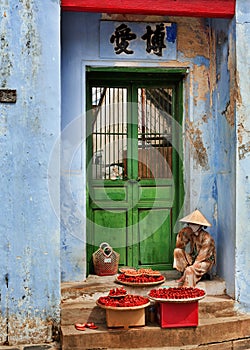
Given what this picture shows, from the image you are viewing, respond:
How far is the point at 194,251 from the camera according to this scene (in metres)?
6.73

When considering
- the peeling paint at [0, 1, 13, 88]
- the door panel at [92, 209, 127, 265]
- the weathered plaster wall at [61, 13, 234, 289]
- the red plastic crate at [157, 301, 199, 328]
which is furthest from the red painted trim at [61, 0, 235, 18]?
the red plastic crate at [157, 301, 199, 328]

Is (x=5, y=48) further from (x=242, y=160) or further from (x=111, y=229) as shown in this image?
(x=242, y=160)

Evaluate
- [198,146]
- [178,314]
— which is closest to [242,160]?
[198,146]

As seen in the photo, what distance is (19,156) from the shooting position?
19.4 ft

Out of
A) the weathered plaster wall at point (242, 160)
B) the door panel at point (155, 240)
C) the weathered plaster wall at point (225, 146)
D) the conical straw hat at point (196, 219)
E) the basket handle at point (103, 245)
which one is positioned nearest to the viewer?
the weathered plaster wall at point (242, 160)

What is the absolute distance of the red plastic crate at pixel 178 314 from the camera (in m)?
5.71

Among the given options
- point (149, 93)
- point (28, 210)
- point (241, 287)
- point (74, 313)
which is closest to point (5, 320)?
point (74, 313)

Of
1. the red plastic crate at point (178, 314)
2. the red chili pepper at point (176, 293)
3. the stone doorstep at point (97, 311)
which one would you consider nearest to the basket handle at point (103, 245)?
the stone doorstep at point (97, 311)

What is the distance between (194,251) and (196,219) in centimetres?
45

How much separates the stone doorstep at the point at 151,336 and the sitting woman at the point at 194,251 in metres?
0.62

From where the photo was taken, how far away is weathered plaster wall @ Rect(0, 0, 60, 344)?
587 centimetres

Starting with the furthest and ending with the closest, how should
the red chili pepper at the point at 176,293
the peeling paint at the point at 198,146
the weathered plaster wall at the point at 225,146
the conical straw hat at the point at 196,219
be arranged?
the peeling paint at the point at 198,146, the conical straw hat at the point at 196,219, the weathered plaster wall at the point at 225,146, the red chili pepper at the point at 176,293

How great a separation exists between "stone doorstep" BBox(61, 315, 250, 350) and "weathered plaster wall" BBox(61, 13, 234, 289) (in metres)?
0.89

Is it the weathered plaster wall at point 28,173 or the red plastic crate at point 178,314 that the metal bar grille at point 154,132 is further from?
the red plastic crate at point 178,314
